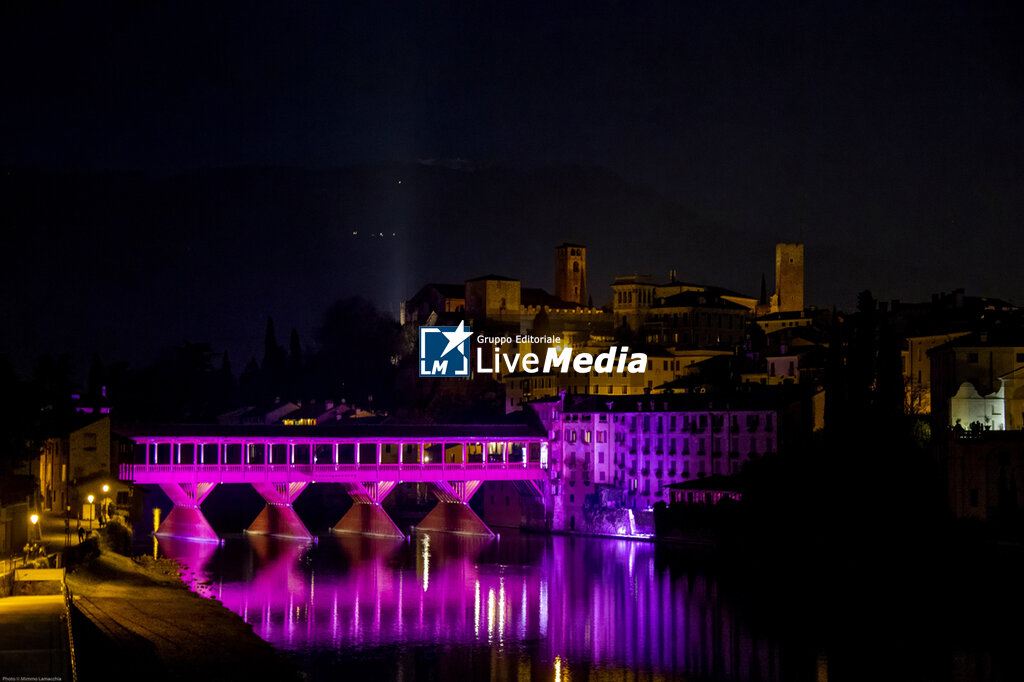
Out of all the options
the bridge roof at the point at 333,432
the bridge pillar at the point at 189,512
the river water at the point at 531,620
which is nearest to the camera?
the river water at the point at 531,620

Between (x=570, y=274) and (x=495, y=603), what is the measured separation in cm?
10989

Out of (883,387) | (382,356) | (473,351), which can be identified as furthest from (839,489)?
(382,356)

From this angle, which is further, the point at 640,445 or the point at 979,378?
the point at 640,445

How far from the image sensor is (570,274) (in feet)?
553

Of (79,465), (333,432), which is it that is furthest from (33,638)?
(333,432)

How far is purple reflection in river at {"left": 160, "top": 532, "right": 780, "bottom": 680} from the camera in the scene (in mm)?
49406

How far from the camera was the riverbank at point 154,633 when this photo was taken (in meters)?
37.2

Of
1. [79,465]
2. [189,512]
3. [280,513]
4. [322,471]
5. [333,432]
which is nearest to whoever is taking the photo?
[79,465]

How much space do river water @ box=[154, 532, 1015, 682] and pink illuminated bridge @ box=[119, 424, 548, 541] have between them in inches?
164

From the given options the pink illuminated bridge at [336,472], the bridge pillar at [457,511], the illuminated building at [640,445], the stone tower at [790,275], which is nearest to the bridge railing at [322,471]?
the pink illuminated bridge at [336,472]

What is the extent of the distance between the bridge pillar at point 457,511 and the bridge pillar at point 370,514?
11.9 feet

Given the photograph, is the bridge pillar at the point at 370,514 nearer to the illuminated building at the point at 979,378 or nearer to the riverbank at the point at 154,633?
the riverbank at the point at 154,633

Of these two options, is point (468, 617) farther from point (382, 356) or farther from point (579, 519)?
point (382, 356)

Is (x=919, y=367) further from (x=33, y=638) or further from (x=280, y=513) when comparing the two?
(x=33, y=638)
